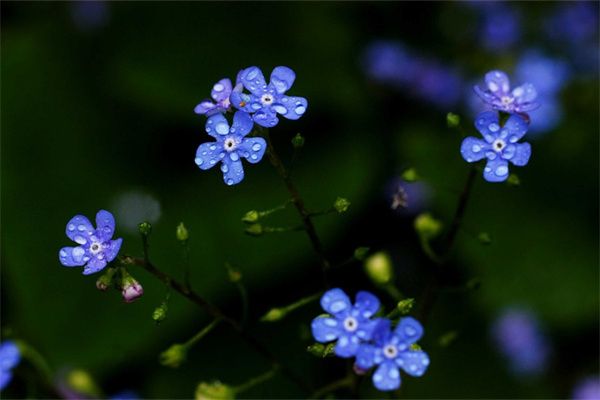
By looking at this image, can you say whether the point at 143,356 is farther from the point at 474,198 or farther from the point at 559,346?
the point at 559,346

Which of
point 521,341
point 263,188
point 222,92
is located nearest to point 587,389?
point 521,341

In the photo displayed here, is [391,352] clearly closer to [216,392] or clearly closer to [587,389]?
[216,392]

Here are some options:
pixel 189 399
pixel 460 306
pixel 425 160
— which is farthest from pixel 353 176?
pixel 189 399

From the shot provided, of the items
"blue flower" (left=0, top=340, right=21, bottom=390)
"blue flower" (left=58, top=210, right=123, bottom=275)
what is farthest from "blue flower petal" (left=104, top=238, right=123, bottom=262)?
"blue flower" (left=0, top=340, right=21, bottom=390)

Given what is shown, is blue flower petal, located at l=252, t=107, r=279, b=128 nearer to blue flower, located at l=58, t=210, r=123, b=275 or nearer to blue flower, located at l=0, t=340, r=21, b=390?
blue flower, located at l=58, t=210, r=123, b=275

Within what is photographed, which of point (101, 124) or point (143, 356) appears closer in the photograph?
point (143, 356)
